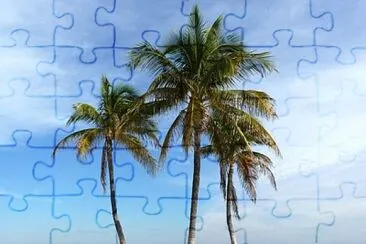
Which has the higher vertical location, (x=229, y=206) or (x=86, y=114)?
(x=86, y=114)

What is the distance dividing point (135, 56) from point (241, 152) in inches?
251

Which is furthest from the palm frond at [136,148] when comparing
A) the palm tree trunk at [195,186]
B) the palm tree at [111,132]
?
the palm tree trunk at [195,186]

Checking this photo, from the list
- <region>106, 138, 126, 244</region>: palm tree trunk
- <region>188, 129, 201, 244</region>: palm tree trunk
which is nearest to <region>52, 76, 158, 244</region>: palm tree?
<region>106, 138, 126, 244</region>: palm tree trunk

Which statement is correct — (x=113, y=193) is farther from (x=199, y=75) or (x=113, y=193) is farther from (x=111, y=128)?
(x=199, y=75)

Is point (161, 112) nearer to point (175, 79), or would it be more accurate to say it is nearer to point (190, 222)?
point (175, 79)

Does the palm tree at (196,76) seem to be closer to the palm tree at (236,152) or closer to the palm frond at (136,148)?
the palm tree at (236,152)

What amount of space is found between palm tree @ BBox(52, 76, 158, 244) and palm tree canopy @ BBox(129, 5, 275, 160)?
15.2 ft

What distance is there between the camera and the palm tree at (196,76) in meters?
20.3

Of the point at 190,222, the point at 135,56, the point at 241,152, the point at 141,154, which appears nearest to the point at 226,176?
the point at 241,152

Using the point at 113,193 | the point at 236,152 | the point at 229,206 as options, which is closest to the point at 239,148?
the point at 236,152

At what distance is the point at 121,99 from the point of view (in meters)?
27.6

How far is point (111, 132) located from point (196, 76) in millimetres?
7226

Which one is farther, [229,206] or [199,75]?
[229,206]

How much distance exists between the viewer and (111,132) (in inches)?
1062
